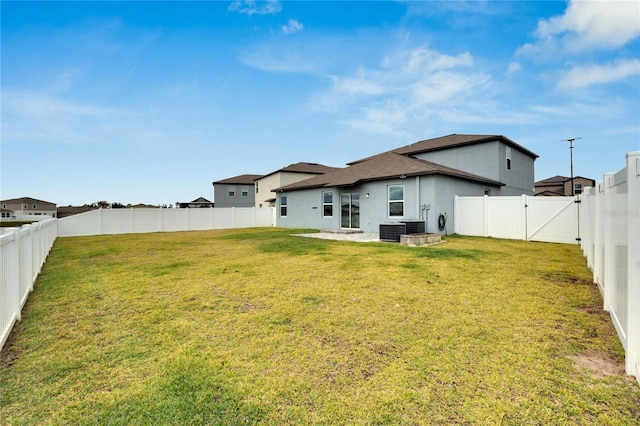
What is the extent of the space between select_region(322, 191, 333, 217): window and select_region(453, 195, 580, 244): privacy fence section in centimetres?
702

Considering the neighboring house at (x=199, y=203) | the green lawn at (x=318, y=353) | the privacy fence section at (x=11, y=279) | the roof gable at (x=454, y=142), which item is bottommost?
the green lawn at (x=318, y=353)

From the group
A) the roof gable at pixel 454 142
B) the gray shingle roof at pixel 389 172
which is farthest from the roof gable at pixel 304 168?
the roof gable at pixel 454 142

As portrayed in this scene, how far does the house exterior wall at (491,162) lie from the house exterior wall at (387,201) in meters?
1.68

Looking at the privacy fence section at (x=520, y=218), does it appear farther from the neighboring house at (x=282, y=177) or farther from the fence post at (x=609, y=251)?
the neighboring house at (x=282, y=177)

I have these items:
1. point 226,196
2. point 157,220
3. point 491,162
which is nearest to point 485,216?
point 491,162

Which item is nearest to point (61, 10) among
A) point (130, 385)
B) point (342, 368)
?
point (130, 385)

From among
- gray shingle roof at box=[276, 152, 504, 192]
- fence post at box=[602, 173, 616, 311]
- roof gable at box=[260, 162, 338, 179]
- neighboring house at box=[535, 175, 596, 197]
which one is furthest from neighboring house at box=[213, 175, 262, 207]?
fence post at box=[602, 173, 616, 311]

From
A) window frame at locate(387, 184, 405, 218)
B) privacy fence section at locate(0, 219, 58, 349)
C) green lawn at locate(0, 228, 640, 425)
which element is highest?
window frame at locate(387, 184, 405, 218)

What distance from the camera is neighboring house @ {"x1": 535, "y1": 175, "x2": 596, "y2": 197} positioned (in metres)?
39.6

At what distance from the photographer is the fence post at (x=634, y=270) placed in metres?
2.34

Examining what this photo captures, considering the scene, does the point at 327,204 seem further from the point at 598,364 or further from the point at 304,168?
the point at 304,168

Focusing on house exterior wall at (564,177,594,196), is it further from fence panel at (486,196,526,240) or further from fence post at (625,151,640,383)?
fence post at (625,151,640,383)

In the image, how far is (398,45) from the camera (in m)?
14.2

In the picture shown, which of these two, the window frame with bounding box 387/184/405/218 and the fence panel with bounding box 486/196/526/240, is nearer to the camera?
the fence panel with bounding box 486/196/526/240
